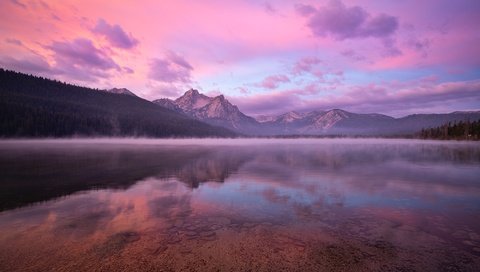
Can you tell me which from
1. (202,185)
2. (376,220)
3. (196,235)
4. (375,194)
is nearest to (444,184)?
(375,194)

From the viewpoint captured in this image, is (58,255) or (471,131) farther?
(471,131)

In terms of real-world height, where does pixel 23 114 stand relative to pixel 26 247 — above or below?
above

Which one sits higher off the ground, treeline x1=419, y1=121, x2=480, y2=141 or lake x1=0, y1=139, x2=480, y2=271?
treeline x1=419, y1=121, x2=480, y2=141

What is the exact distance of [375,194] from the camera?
22438 millimetres

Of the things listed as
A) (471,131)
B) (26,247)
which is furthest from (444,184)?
(471,131)

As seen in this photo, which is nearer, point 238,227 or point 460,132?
point 238,227

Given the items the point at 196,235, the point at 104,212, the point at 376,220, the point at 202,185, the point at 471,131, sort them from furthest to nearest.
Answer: the point at 471,131 → the point at 202,185 → the point at 104,212 → the point at 376,220 → the point at 196,235

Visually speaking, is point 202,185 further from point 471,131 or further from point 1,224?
point 471,131

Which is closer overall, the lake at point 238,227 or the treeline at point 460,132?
the lake at point 238,227

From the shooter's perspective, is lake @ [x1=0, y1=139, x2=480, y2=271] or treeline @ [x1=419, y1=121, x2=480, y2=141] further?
treeline @ [x1=419, y1=121, x2=480, y2=141]

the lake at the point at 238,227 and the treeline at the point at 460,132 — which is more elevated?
the treeline at the point at 460,132

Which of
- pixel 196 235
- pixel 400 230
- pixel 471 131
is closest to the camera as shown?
pixel 196 235

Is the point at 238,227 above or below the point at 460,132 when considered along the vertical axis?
below

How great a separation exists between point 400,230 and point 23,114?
20920 centimetres
